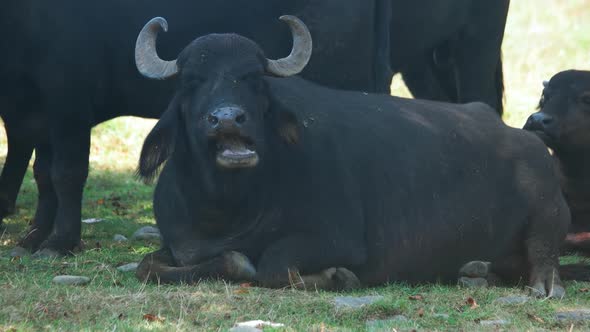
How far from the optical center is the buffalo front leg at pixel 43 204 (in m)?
8.10

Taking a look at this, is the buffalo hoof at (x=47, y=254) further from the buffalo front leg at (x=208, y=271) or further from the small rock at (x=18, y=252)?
the buffalo front leg at (x=208, y=271)

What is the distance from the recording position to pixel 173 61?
6.58 meters

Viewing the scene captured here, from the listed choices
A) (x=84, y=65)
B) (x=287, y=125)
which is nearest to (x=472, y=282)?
(x=287, y=125)

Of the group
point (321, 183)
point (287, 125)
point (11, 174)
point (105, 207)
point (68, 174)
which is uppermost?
point (287, 125)

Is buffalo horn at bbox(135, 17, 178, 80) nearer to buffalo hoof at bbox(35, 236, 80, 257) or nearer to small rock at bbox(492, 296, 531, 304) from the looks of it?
buffalo hoof at bbox(35, 236, 80, 257)

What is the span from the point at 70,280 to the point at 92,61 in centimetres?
201

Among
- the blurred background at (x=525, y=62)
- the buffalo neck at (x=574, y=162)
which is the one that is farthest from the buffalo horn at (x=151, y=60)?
the blurred background at (x=525, y=62)

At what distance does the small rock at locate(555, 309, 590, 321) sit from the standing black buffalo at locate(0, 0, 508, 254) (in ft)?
9.76

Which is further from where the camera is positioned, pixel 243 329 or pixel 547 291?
pixel 547 291

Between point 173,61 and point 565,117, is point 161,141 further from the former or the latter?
point 565,117

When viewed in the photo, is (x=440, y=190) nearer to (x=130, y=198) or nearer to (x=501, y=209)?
(x=501, y=209)

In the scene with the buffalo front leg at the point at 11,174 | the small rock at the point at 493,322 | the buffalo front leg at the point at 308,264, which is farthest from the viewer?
the buffalo front leg at the point at 11,174

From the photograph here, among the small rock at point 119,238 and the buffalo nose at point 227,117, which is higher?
the buffalo nose at point 227,117

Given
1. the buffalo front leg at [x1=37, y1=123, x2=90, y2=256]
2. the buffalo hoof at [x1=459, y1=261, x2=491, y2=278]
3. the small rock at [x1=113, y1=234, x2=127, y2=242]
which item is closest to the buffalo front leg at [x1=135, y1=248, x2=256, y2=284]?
the buffalo hoof at [x1=459, y1=261, x2=491, y2=278]
